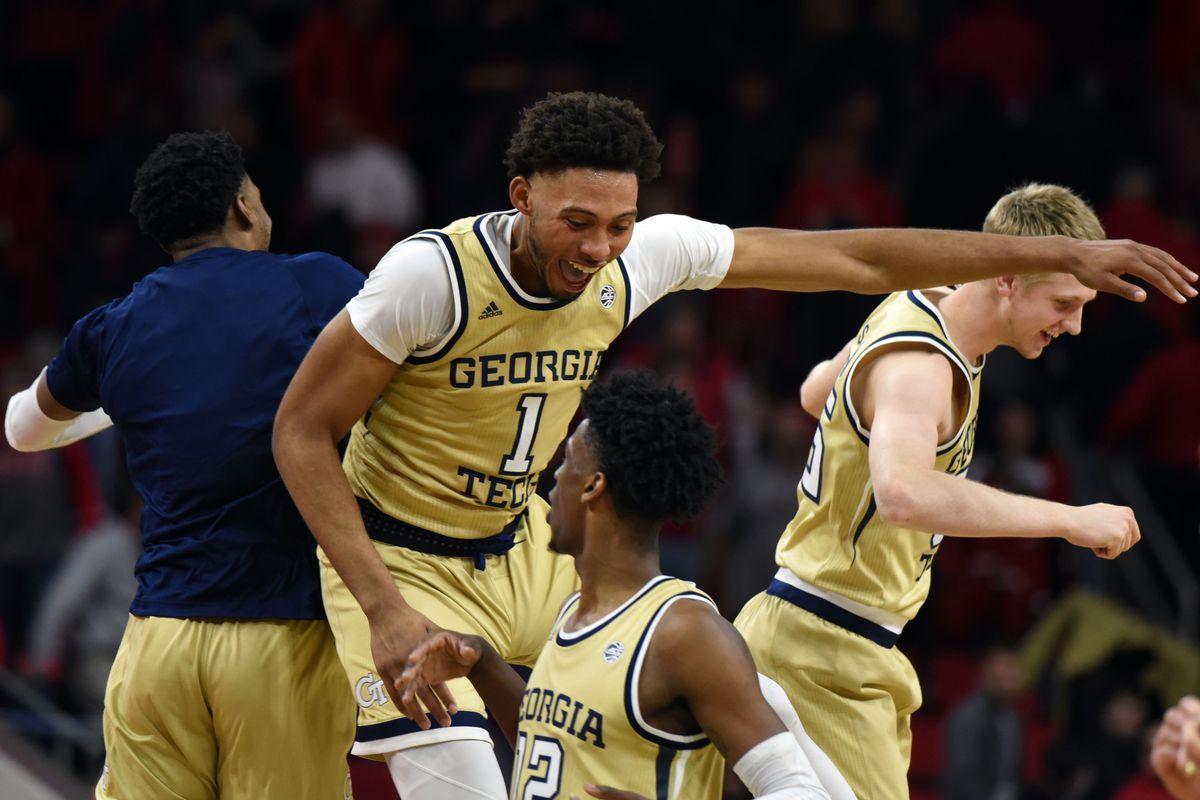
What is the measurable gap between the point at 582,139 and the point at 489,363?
56cm

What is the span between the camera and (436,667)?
12.5 feet

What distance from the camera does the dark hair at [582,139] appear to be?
3.90 m

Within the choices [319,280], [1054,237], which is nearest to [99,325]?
[319,280]

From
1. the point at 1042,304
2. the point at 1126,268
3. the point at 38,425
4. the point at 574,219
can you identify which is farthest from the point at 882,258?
the point at 38,425

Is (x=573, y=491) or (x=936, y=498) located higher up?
(x=936, y=498)

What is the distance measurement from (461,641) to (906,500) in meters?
1.01

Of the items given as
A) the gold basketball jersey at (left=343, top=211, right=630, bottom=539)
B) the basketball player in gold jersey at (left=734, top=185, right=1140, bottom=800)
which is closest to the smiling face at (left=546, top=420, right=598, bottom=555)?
the gold basketball jersey at (left=343, top=211, right=630, bottom=539)

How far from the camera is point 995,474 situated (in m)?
9.03

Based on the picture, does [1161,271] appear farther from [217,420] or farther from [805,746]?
[217,420]

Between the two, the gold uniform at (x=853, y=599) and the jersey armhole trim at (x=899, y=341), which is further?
the gold uniform at (x=853, y=599)

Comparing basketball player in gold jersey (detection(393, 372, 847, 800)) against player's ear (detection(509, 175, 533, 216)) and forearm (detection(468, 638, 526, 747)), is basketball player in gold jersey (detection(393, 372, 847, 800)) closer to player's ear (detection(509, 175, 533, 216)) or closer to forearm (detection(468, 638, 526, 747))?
forearm (detection(468, 638, 526, 747))

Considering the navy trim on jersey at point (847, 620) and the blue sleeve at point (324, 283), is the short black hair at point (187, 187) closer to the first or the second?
the blue sleeve at point (324, 283)

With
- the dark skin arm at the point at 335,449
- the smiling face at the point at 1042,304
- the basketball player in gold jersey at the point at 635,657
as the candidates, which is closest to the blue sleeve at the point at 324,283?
the dark skin arm at the point at 335,449

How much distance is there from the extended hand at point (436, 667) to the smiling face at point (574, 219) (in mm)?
828
